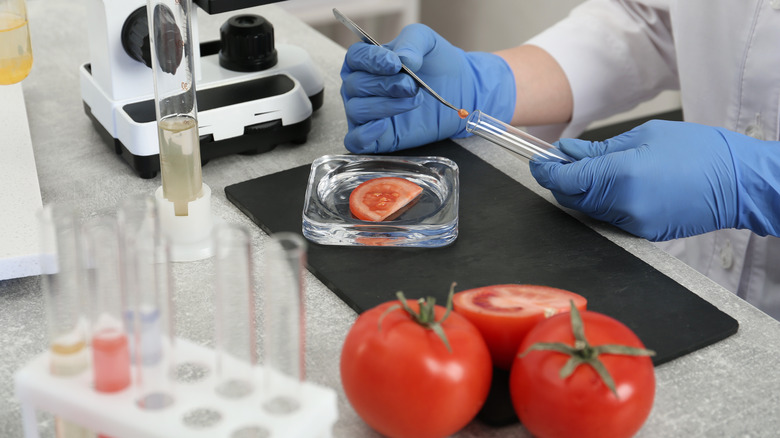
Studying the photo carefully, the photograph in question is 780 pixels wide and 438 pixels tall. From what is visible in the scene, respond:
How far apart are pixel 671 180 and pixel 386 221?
1.15ft

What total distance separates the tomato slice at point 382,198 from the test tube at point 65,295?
1.38ft

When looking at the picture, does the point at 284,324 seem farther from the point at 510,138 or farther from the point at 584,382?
the point at 510,138

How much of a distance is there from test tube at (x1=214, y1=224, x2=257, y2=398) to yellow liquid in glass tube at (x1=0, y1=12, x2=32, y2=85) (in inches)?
19.3

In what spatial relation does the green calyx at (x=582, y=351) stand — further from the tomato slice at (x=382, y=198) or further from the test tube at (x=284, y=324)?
the tomato slice at (x=382, y=198)

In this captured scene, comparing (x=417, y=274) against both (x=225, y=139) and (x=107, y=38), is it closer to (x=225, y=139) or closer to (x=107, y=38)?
(x=225, y=139)

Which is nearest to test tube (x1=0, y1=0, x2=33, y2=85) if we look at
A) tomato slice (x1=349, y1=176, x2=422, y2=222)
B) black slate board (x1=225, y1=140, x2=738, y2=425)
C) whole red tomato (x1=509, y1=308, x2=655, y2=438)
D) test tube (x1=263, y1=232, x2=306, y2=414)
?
black slate board (x1=225, y1=140, x2=738, y2=425)

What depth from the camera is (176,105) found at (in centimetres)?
88

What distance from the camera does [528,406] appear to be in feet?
2.01

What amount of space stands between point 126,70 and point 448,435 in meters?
0.70

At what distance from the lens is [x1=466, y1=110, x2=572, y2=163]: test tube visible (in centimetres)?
103

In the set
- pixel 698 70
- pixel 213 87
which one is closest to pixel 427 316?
pixel 213 87

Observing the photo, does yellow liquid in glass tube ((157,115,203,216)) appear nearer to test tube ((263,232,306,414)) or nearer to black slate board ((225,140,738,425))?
black slate board ((225,140,738,425))

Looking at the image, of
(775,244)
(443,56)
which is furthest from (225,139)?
(775,244)

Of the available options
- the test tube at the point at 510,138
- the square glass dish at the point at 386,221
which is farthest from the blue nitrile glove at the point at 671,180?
the square glass dish at the point at 386,221
